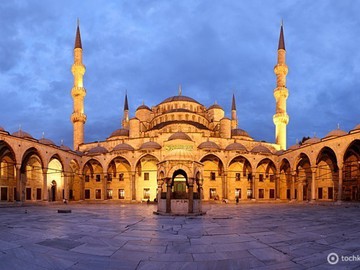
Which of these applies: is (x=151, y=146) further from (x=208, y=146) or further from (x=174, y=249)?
(x=174, y=249)

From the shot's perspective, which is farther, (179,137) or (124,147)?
(124,147)

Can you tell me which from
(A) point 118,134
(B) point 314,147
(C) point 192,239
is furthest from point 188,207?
(A) point 118,134

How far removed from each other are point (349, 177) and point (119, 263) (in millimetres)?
33315

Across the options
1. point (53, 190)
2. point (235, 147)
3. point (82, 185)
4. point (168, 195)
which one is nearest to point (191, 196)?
point (168, 195)

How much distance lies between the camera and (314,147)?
30.1m

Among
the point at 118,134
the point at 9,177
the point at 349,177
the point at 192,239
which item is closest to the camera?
the point at 192,239

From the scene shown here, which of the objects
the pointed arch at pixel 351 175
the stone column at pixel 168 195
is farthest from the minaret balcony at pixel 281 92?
the stone column at pixel 168 195

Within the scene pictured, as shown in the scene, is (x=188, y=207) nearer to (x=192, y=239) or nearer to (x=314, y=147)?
(x=192, y=239)

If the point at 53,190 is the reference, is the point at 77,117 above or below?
above
